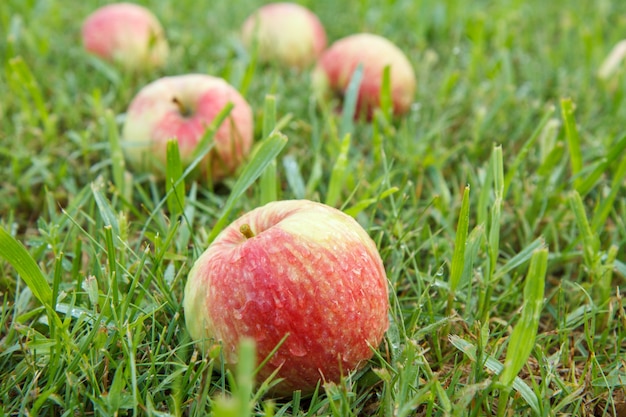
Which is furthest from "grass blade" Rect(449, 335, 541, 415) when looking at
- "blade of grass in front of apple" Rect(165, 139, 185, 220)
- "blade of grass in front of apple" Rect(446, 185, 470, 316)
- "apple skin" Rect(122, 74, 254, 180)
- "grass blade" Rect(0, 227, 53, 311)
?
"apple skin" Rect(122, 74, 254, 180)

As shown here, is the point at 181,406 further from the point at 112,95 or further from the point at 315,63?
the point at 315,63

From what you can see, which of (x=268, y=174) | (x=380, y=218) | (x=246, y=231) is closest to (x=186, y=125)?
(x=268, y=174)

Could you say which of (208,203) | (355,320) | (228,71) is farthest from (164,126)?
A: (355,320)

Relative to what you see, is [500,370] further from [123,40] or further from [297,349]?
[123,40]

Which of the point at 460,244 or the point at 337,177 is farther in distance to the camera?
the point at 337,177

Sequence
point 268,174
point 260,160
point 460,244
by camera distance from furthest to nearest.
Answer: point 268,174, point 260,160, point 460,244

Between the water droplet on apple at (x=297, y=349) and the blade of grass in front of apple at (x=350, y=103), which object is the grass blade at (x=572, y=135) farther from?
the water droplet on apple at (x=297, y=349)

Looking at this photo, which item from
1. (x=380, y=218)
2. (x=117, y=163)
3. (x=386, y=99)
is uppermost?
(x=386, y=99)
